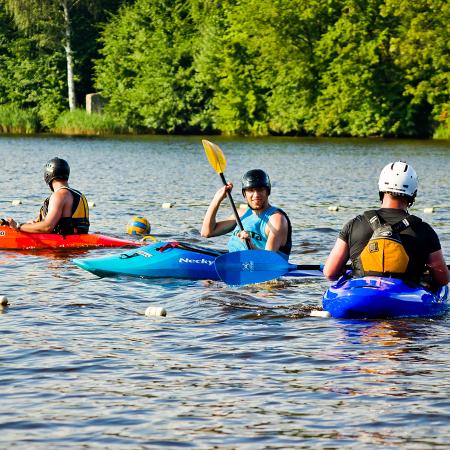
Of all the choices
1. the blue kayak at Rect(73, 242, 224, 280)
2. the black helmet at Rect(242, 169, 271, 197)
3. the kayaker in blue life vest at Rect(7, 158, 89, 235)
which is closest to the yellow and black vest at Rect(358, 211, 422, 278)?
the black helmet at Rect(242, 169, 271, 197)

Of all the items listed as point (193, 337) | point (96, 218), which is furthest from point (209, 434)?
point (96, 218)

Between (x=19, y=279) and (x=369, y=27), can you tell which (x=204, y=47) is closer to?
(x=369, y=27)

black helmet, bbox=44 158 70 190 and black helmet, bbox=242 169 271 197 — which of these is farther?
black helmet, bbox=44 158 70 190

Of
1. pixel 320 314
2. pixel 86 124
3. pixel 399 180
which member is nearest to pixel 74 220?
pixel 320 314

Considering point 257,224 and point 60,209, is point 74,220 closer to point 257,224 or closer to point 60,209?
point 60,209

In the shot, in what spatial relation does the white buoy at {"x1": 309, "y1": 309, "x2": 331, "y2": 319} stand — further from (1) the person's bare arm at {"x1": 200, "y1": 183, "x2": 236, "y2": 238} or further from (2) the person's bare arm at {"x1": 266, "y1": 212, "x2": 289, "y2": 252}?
(1) the person's bare arm at {"x1": 200, "y1": 183, "x2": 236, "y2": 238}

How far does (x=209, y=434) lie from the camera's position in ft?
23.0

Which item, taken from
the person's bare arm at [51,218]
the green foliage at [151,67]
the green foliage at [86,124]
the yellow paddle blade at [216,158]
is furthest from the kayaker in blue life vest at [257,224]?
the green foliage at [86,124]

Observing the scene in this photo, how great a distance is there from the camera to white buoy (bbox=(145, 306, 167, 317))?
10.8 metres

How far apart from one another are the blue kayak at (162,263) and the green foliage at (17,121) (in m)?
54.2

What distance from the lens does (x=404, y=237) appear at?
9867mm

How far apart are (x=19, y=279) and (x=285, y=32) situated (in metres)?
50.6

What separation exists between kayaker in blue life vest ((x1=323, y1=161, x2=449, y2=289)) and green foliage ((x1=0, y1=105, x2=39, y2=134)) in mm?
57820

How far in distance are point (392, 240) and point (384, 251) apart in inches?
6.5
